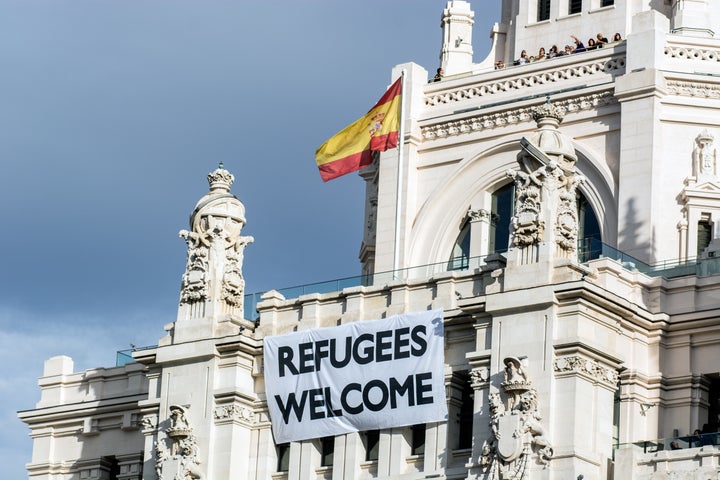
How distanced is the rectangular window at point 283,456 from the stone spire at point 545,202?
10492mm

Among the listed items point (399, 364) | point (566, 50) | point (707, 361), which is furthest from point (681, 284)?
point (566, 50)

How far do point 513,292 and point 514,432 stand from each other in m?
4.62

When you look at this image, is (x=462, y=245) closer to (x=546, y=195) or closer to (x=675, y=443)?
(x=546, y=195)

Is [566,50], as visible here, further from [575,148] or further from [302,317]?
[302,317]

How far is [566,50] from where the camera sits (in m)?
99.0

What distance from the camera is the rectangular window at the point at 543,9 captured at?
334ft

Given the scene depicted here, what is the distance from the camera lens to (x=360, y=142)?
9775 centimetres

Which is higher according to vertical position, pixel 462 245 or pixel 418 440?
pixel 462 245

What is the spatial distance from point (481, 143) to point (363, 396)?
14944mm

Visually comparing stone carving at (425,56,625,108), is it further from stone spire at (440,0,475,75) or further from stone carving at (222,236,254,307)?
stone carving at (222,236,254,307)

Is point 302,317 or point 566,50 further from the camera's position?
point 566,50

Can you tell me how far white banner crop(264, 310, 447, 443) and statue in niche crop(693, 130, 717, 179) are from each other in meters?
13.7

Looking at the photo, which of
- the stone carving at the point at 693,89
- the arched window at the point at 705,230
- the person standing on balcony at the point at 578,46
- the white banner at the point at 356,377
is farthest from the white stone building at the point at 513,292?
the person standing on balcony at the point at 578,46

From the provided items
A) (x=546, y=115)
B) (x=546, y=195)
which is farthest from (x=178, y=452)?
(x=546, y=115)
